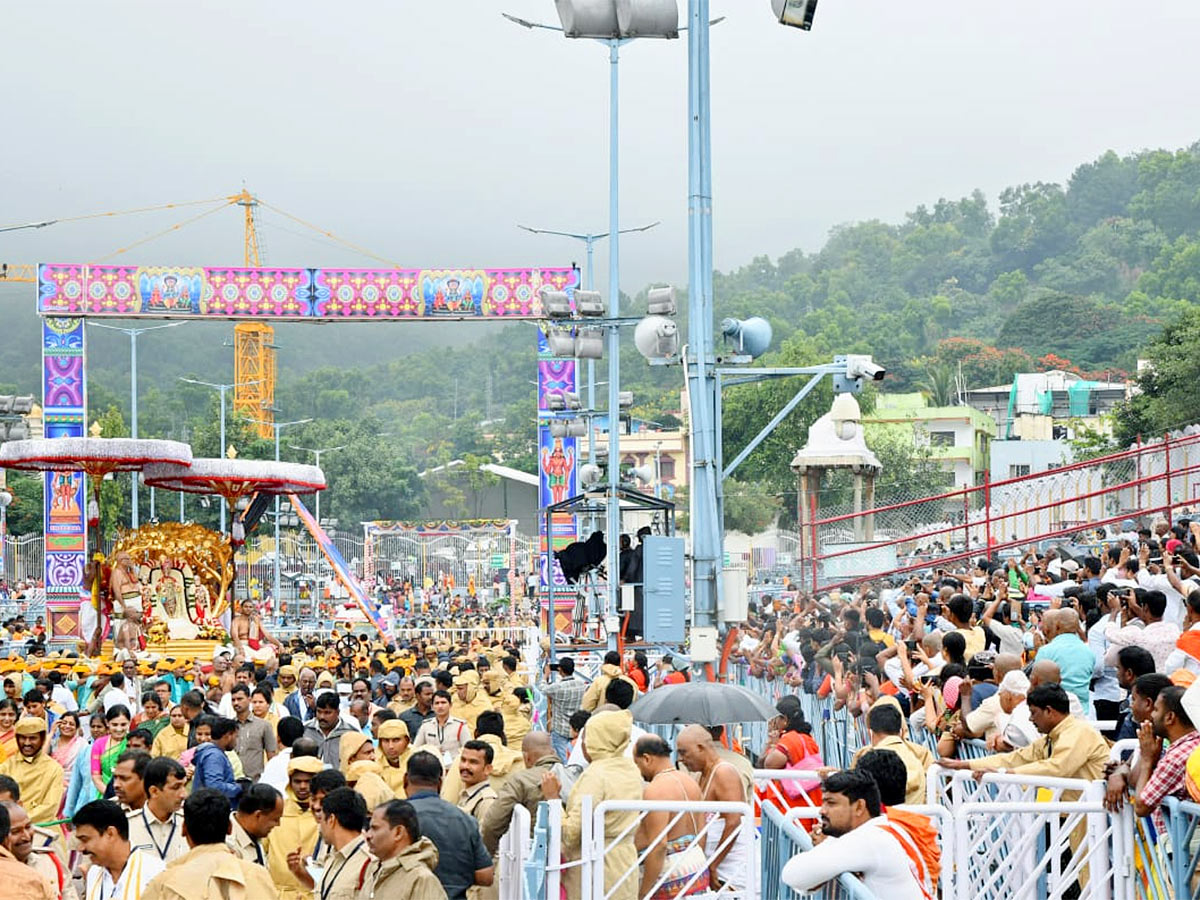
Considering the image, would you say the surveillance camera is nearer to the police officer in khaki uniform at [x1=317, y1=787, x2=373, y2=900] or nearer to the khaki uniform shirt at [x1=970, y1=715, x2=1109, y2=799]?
the khaki uniform shirt at [x1=970, y1=715, x2=1109, y2=799]

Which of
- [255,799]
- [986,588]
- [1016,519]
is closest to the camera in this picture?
[255,799]

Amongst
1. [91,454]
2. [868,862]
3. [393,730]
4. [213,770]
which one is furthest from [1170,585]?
[91,454]

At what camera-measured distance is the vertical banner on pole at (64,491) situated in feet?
126

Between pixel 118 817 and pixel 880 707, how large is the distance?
12.6 feet

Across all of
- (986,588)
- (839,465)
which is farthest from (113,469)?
(986,588)

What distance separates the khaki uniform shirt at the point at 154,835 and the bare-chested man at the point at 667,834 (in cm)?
232

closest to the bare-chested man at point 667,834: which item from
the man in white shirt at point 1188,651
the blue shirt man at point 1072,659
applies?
the blue shirt man at point 1072,659

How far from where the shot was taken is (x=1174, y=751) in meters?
7.10

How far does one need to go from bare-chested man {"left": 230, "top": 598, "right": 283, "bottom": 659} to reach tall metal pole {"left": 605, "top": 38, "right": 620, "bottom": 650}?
8453 mm

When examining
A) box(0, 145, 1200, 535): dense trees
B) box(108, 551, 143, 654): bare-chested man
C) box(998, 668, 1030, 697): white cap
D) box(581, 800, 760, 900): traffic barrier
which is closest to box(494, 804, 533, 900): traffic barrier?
box(581, 800, 760, 900): traffic barrier

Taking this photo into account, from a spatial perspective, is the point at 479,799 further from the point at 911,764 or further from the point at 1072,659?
the point at 1072,659

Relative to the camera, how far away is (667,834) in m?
8.71

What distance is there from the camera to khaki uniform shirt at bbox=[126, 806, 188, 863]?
27.9ft

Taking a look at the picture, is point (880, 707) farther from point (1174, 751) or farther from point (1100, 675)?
point (1100, 675)
